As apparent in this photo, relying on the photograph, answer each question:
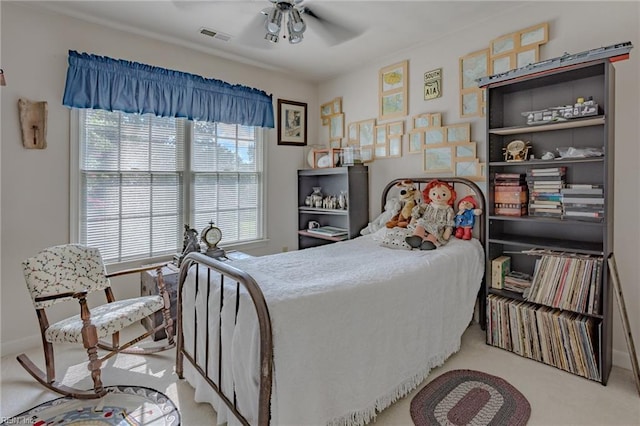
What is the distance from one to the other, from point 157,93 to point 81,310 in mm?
2045

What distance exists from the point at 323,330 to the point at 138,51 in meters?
3.02

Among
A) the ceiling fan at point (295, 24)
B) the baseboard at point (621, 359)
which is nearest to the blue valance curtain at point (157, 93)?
the ceiling fan at point (295, 24)

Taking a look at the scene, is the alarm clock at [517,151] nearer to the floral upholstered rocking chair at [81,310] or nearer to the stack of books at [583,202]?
the stack of books at [583,202]

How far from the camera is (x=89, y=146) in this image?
9.61 feet

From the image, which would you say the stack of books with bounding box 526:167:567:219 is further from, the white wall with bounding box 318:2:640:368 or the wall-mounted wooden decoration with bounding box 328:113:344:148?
the wall-mounted wooden decoration with bounding box 328:113:344:148

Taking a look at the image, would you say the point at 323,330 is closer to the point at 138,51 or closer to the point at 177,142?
the point at 177,142

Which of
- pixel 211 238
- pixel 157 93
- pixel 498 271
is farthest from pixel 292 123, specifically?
pixel 498 271

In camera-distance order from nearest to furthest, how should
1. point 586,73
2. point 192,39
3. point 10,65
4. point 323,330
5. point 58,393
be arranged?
point 323,330, point 58,393, point 586,73, point 10,65, point 192,39

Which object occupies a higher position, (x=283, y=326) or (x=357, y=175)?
(x=357, y=175)

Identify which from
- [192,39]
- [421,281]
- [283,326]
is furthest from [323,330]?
[192,39]

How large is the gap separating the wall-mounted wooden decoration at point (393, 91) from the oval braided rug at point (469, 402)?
2.50 m

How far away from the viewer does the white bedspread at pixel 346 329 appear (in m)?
1.50

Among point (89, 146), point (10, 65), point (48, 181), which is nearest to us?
point (10, 65)

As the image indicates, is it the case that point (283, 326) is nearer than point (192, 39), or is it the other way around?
point (283, 326)
